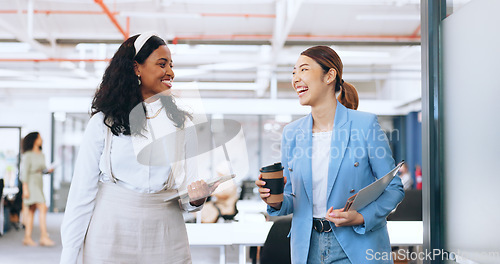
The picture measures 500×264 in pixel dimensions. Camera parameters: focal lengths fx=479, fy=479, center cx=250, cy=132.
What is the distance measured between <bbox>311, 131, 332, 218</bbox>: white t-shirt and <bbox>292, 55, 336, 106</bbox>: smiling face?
136 mm

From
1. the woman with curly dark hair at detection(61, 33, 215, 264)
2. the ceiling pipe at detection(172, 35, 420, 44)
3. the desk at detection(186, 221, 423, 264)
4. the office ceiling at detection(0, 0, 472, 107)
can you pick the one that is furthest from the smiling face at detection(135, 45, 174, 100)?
the ceiling pipe at detection(172, 35, 420, 44)

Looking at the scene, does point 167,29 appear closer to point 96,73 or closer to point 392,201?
point 96,73

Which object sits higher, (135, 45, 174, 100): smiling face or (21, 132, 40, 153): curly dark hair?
(135, 45, 174, 100): smiling face

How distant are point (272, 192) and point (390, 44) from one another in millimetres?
10100

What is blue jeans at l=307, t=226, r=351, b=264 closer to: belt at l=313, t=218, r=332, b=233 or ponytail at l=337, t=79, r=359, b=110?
belt at l=313, t=218, r=332, b=233

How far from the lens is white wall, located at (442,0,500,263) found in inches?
59.4

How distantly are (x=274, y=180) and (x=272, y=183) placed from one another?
0.05 feet

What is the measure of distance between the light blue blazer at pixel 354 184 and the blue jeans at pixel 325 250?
0.08 feet

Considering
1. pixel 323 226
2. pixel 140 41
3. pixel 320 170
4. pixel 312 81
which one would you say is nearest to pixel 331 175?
pixel 320 170

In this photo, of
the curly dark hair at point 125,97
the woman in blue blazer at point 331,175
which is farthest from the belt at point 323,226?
the curly dark hair at point 125,97

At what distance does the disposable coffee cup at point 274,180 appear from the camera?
158 cm

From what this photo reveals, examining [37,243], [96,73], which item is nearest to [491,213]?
[37,243]

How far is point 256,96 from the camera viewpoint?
10188 mm

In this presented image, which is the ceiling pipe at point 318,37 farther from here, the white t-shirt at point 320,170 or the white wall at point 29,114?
the white t-shirt at point 320,170
